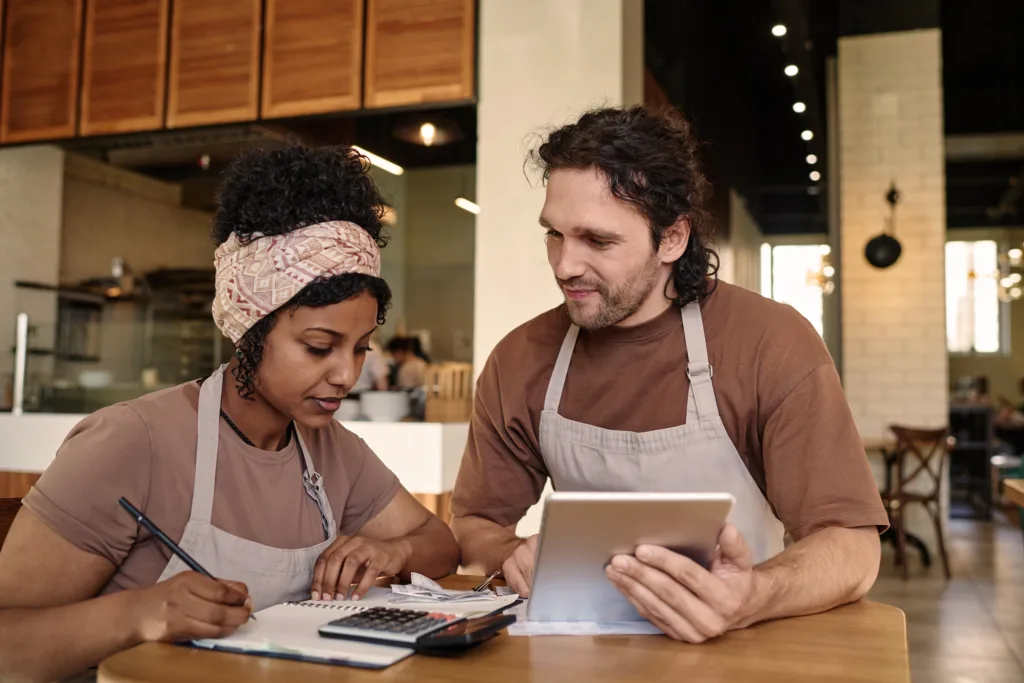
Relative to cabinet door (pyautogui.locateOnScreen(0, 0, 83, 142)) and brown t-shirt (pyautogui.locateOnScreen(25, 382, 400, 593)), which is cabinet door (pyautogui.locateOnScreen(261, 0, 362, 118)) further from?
brown t-shirt (pyautogui.locateOnScreen(25, 382, 400, 593))

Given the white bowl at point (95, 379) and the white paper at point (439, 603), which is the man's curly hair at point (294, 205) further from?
the white bowl at point (95, 379)

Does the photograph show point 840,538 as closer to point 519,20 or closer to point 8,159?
point 519,20

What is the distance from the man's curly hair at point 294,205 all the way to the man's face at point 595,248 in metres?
0.32

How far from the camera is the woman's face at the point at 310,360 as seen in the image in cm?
140

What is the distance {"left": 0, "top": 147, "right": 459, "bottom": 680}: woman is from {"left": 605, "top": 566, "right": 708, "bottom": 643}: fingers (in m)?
0.43

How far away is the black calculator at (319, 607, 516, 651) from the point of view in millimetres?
1064

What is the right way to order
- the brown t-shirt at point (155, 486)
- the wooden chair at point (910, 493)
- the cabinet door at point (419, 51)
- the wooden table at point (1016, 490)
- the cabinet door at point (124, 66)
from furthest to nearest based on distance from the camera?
the wooden chair at point (910, 493), the cabinet door at point (124, 66), the cabinet door at point (419, 51), the wooden table at point (1016, 490), the brown t-shirt at point (155, 486)

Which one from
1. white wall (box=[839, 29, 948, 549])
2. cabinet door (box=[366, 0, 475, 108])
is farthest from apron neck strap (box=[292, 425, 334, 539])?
white wall (box=[839, 29, 948, 549])

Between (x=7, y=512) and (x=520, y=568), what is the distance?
0.74 m

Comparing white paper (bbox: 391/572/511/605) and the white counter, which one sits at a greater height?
the white counter

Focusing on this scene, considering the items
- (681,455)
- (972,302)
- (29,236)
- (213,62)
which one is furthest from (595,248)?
(972,302)

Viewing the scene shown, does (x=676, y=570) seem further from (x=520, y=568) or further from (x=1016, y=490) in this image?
(x=1016, y=490)

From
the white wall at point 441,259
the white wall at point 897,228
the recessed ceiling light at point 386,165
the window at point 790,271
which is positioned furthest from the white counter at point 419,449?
the window at point 790,271

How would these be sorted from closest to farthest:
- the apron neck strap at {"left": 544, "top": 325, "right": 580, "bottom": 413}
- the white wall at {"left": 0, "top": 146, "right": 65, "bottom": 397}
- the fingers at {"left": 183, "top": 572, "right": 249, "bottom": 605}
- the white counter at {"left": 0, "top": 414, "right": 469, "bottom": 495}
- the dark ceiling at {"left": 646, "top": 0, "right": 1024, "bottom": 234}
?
the fingers at {"left": 183, "top": 572, "right": 249, "bottom": 605}
the apron neck strap at {"left": 544, "top": 325, "right": 580, "bottom": 413}
the white counter at {"left": 0, "top": 414, "right": 469, "bottom": 495}
the white wall at {"left": 0, "top": 146, "right": 65, "bottom": 397}
the dark ceiling at {"left": 646, "top": 0, "right": 1024, "bottom": 234}
